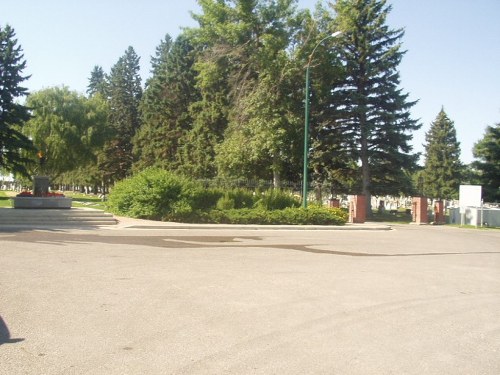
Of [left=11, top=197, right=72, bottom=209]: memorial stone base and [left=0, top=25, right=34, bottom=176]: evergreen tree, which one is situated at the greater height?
[left=0, top=25, right=34, bottom=176]: evergreen tree

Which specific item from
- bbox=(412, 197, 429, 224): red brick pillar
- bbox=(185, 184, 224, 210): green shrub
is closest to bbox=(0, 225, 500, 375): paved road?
bbox=(185, 184, 224, 210): green shrub

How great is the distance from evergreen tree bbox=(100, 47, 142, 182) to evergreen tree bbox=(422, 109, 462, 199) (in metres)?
42.2

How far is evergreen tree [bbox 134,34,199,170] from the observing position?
5919 centimetres

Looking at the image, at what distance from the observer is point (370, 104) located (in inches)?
1630

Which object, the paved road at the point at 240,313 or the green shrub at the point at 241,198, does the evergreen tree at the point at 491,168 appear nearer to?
the green shrub at the point at 241,198

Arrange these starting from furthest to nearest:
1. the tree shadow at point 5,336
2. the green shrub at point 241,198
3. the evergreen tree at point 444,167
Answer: the evergreen tree at point 444,167, the green shrub at point 241,198, the tree shadow at point 5,336

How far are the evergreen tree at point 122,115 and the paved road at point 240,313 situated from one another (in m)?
54.8

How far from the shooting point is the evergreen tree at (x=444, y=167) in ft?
223

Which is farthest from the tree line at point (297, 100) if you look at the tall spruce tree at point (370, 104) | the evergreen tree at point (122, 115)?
the evergreen tree at point (122, 115)

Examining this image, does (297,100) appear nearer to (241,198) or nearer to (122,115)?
(241,198)

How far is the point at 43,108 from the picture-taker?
174 feet

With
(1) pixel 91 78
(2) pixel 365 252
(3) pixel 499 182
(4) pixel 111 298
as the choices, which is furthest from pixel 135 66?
(4) pixel 111 298

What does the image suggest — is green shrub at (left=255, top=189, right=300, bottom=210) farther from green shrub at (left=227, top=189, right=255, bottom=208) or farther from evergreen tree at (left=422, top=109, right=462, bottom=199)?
evergreen tree at (left=422, top=109, right=462, bottom=199)

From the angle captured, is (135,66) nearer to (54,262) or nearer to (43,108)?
(43,108)
